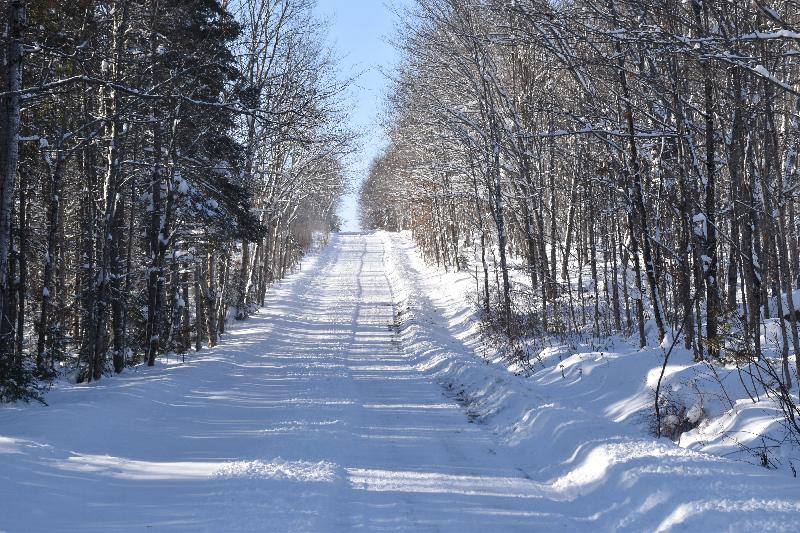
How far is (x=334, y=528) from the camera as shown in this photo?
5.54m

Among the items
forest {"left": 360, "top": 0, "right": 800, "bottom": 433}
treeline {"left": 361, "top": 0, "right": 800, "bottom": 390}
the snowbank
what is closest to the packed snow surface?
the snowbank

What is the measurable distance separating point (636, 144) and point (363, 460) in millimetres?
8089

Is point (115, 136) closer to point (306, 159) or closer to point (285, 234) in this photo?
point (306, 159)

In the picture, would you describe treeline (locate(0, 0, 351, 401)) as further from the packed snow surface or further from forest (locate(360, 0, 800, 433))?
forest (locate(360, 0, 800, 433))

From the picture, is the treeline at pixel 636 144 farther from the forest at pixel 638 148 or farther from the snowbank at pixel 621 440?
the snowbank at pixel 621 440

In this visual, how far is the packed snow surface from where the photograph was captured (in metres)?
5.65

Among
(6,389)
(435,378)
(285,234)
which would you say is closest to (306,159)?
(285,234)

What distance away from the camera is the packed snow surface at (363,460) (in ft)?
18.5

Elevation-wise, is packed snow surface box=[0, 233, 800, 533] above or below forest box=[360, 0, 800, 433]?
below

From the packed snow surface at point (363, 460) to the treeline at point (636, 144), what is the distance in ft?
6.25

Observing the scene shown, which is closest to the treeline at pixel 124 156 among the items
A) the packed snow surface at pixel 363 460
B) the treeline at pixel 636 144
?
the packed snow surface at pixel 363 460

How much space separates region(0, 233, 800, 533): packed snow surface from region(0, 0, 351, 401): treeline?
2469mm

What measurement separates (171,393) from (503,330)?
898 centimetres

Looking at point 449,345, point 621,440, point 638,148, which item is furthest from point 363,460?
point 449,345
